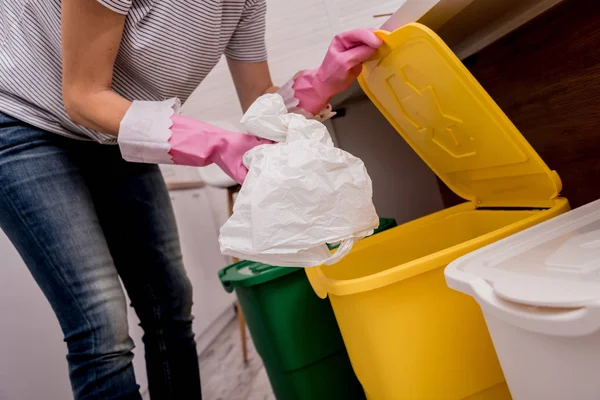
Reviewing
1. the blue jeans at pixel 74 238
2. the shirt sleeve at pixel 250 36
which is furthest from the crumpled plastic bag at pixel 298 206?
the shirt sleeve at pixel 250 36

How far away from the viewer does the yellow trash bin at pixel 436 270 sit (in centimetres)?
64

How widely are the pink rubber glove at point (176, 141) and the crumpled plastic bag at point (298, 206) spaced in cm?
A: 5

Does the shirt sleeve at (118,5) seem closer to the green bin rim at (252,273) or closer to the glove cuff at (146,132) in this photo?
the glove cuff at (146,132)

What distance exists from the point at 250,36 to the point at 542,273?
29.0 inches

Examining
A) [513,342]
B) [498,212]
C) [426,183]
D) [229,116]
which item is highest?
[229,116]

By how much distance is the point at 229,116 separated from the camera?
231 centimetres

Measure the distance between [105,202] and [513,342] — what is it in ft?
2.52

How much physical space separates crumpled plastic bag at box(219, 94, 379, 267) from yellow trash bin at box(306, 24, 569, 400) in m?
0.09

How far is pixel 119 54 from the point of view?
2.44 feet

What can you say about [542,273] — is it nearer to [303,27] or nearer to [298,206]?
[298,206]

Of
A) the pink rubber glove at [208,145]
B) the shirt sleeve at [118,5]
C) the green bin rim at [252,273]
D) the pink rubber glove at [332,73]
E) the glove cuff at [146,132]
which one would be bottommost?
the green bin rim at [252,273]

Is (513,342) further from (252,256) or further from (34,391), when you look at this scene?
(34,391)

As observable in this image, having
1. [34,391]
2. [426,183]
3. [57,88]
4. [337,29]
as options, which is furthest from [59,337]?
[337,29]

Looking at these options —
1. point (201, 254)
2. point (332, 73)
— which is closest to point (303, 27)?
point (201, 254)
